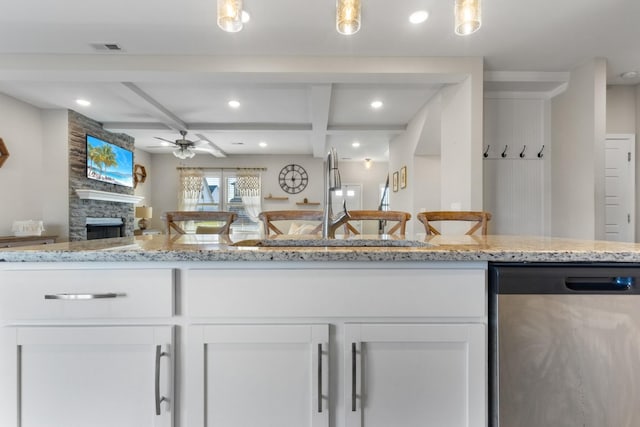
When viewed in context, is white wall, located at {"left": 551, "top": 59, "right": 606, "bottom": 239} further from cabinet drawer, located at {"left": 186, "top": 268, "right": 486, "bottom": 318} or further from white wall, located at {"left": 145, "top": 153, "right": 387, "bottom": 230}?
white wall, located at {"left": 145, "top": 153, "right": 387, "bottom": 230}

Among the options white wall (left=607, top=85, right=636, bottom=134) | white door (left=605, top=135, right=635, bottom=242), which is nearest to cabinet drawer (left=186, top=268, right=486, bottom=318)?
white door (left=605, top=135, right=635, bottom=242)

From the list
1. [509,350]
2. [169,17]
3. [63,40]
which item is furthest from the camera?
[63,40]

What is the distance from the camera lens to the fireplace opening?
518 cm

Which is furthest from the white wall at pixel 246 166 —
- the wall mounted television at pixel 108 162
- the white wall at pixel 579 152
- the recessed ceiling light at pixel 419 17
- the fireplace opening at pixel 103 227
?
the recessed ceiling light at pixel 419 17

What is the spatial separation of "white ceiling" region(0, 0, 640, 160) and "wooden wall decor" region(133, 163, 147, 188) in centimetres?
253

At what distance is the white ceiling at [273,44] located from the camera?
2379 mm

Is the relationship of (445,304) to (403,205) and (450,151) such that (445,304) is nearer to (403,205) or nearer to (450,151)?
(450,151)

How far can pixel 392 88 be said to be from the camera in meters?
3.76

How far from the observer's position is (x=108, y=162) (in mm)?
5418

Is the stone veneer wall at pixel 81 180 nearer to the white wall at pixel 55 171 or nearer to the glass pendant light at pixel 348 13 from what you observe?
the white wall at pixel 55 171

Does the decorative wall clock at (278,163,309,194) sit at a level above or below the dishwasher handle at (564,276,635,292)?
above

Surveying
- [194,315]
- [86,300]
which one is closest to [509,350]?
[194,315]

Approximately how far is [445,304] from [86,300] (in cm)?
99

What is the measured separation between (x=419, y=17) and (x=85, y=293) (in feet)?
9.08
